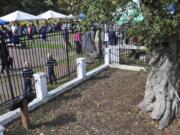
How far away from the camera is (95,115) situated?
6.73m

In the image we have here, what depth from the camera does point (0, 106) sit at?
7.34 meters

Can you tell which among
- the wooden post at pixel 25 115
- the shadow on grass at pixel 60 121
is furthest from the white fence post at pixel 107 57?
the wooden post at pixel 25 115

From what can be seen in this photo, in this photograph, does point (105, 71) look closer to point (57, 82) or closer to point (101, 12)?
point (57, 82)

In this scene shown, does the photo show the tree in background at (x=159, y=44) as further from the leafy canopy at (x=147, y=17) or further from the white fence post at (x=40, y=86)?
the white fence post at (x=40, y=86)

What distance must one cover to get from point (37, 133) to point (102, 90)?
2.89m

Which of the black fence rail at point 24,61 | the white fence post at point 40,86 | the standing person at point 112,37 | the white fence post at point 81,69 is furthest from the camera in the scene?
the standing person at point 112,37

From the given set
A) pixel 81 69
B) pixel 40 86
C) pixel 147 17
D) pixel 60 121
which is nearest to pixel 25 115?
pixel 60 121

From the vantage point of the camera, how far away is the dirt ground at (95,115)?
6.12 metres

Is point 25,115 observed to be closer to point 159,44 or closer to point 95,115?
point 95,115

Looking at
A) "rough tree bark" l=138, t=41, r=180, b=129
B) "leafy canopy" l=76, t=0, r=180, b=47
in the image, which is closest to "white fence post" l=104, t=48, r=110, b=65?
"rough tree bark" l=138, t=41, r=180, b=129

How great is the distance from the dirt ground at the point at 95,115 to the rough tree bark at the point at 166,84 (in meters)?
0.21

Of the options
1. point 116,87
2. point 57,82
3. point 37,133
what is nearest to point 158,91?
point 116,87

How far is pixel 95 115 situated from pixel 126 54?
247 inches

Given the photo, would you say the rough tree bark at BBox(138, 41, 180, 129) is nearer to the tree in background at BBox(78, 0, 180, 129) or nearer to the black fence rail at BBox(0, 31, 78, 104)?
the tree in background at BBox(78, 0, 180, 129)
